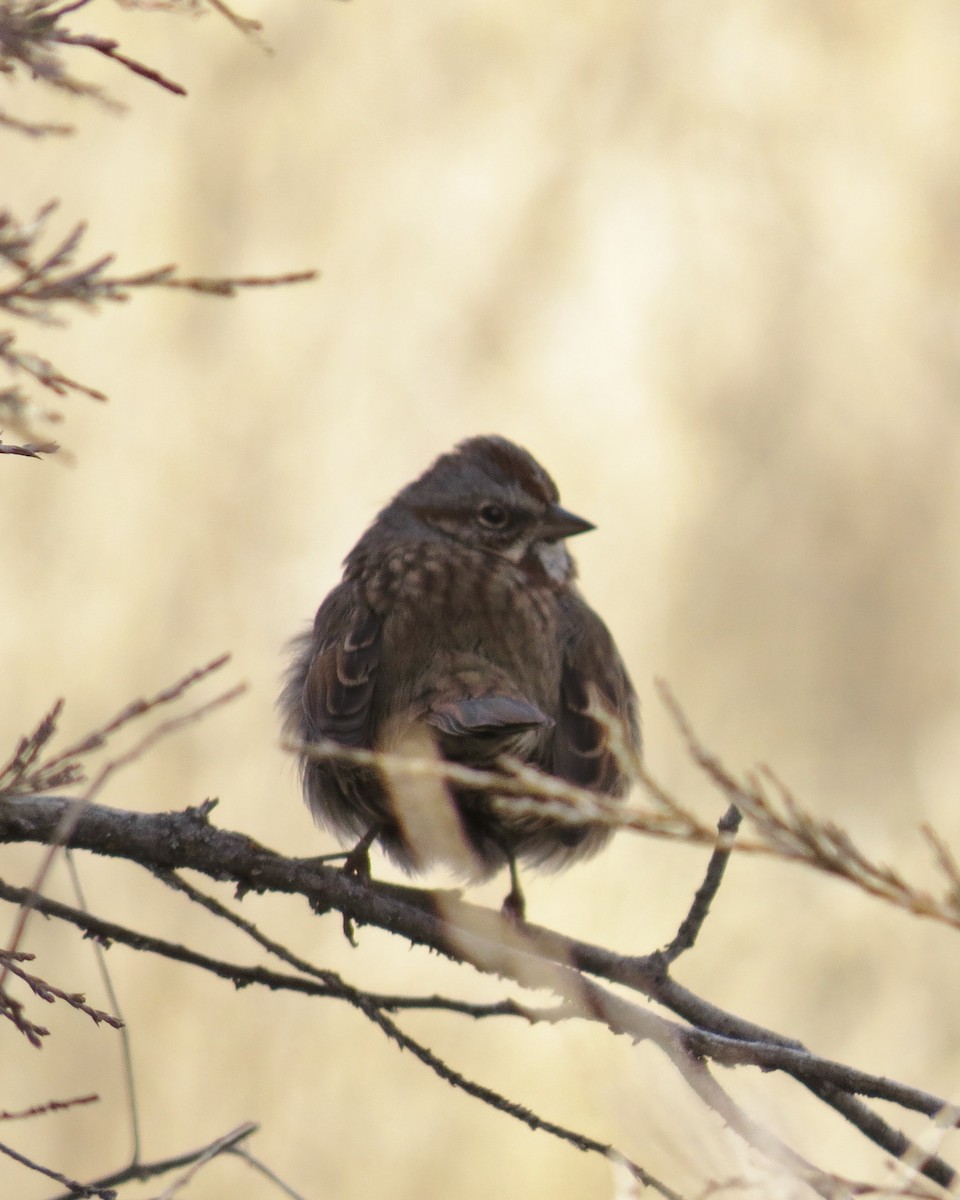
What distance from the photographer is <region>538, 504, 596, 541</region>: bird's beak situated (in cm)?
423

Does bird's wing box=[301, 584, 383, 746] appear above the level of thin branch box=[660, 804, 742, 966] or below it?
above

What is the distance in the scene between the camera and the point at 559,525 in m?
4.24

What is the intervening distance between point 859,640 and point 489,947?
4.48m

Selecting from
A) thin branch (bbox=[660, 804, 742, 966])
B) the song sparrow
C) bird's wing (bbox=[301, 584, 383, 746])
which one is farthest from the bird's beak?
thin branch (bbox=[660, 804, 742, 966])

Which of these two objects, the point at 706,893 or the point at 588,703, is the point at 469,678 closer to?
the point at 588,703

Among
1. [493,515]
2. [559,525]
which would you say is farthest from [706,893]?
[493,515]

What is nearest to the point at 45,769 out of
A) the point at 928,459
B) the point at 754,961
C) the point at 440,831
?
the point at 440,831

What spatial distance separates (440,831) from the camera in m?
3.69

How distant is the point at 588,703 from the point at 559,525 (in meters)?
0.65

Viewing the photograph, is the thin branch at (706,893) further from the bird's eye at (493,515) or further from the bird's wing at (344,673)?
the bird's eye at (493,515)

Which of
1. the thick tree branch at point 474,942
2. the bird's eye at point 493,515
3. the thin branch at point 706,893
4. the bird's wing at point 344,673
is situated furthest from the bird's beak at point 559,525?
the thin branch at point 706,893

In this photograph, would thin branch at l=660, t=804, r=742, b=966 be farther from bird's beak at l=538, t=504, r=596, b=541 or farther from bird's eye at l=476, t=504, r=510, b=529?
bird's eye at l=476, t=504, r=510, b=529

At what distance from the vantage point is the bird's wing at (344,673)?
11.6ft

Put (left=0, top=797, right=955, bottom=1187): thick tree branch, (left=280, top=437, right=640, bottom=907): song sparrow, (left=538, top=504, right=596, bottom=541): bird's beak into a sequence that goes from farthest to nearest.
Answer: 1. (left=538, top=504, right=596, bottom=541): bird's beak
2. (left=280, top=437, right=640, bottom=907): song sparrow
3. (left=0, top=797, right=955, bottom=1187): thick tree branch
